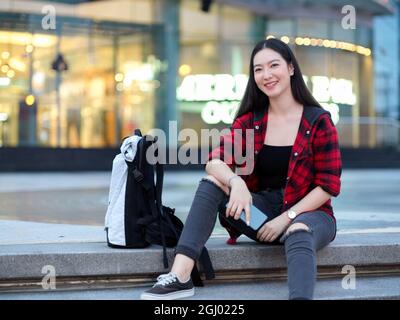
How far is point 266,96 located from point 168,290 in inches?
45.7

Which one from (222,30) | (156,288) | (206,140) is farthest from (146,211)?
(222,30)

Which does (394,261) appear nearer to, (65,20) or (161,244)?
(161,244)

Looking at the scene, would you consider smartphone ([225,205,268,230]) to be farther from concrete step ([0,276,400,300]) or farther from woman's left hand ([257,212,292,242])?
concrete step ([0,276,400,300])

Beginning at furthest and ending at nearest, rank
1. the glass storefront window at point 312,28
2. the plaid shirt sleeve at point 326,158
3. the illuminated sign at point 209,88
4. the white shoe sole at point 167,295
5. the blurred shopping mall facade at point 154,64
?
the glass storefront window at point 312,28 → the illuminated sign at point 209,88 → the blurred shopping mall facade at point 154,64 → the plaid shirt sleeve at point 326,158 → the white shoe sole at point 167,295

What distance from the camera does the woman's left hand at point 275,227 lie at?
9.70ft

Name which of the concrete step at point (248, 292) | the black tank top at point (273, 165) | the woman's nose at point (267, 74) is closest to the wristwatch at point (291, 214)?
the black tank top at point (273, 165)

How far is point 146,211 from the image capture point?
3164mm

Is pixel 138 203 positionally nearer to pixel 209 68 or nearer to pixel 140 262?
pixel 140 262

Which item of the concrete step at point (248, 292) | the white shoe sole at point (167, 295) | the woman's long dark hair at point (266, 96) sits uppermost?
the woman's long dark hair at point (266, 96)

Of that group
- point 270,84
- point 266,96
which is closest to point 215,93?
point 266,96

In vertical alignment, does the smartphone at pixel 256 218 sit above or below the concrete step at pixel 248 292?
above

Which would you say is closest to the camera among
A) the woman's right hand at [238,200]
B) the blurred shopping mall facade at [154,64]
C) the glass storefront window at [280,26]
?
the woman's right hand at [238,200]

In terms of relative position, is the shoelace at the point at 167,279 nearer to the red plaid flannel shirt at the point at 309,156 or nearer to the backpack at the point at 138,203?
the backpack at the point at 138,203

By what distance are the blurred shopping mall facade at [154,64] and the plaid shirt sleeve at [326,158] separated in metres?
10.8
